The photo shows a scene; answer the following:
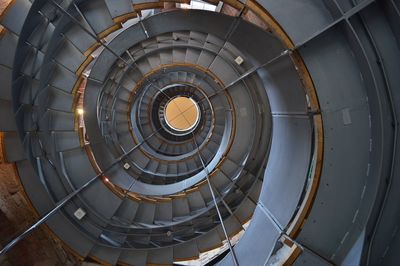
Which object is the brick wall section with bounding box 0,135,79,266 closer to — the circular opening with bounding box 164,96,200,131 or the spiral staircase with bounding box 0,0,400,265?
the spiral staircase with bounding box 0,0,400,265

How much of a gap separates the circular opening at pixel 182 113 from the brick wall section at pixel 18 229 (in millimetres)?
11354

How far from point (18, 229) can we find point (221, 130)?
792cm

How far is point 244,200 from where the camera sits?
757cm

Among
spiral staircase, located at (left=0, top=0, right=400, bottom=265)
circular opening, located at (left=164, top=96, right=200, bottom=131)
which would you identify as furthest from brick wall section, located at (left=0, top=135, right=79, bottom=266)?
circular opening, located at (left=164, top=96, right=200, bottom=131)


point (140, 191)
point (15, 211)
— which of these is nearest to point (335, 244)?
point (15, 211)

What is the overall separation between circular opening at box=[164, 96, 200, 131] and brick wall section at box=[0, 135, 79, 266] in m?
11.4

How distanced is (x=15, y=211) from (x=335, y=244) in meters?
5.22

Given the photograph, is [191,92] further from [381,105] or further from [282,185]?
[381,105]

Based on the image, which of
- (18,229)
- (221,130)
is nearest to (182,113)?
(221,130)

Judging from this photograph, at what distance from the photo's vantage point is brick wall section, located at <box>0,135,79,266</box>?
13.1 feet

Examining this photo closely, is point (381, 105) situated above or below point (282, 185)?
above

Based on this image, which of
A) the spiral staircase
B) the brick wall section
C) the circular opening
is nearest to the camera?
the spiral staircase

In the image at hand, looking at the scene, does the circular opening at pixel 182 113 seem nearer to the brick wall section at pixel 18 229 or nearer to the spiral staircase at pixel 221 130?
the spiral staircase at pixel 221 130

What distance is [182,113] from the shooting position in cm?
1664
